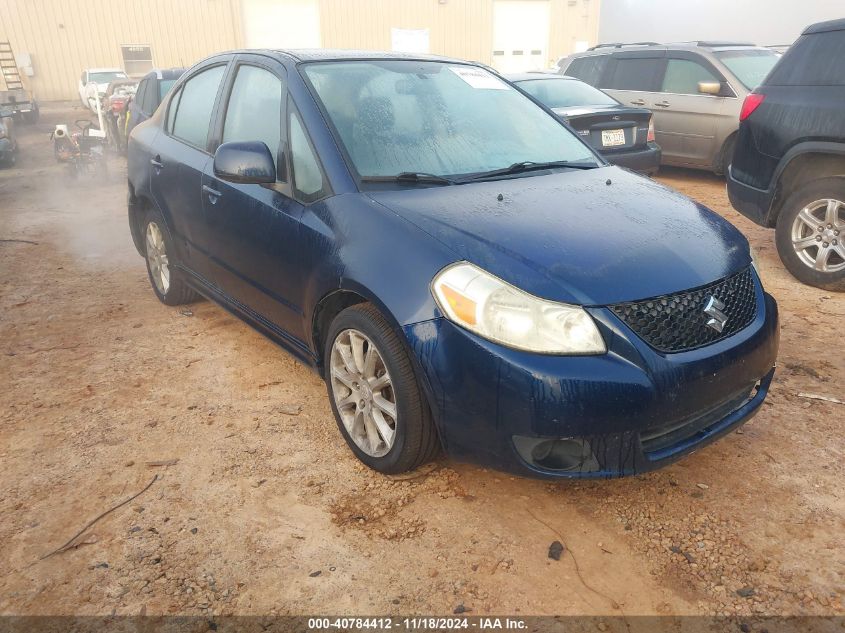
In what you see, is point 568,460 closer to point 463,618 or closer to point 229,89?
point 463,618

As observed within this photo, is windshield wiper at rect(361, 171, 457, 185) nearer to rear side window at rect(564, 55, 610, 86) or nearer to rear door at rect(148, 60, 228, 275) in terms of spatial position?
rear door at rect(148, 60, 228, 275)

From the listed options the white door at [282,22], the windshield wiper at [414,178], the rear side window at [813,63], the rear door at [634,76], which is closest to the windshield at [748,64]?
the rear door at [634,76]

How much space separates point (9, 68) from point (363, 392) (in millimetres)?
29877

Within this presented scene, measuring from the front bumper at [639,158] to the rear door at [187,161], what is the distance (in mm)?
4894

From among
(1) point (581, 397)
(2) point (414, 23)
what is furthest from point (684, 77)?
(2) point (414, 23)

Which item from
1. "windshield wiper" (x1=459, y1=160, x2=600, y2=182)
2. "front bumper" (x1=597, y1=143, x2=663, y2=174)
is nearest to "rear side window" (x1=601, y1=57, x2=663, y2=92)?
"front bumper" (x1=597, y1=143, x2=663, y2=174)

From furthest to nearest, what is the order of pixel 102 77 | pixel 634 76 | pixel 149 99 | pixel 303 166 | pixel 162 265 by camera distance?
pixel 102 77, pixel 634 76, pixel 149 99, pixel 162 265, pixel 303 166

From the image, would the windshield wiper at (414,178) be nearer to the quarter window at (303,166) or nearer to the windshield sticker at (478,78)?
the quarter window at (303,166)

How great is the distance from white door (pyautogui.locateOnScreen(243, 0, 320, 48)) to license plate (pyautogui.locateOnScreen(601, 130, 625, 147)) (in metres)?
23.2

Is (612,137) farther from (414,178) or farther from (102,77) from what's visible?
(102,77)

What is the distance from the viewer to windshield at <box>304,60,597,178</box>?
3.09 m

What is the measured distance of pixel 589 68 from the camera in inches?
410

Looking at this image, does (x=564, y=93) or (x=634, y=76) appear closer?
(x=564, y=93)

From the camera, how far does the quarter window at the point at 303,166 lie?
302cm
